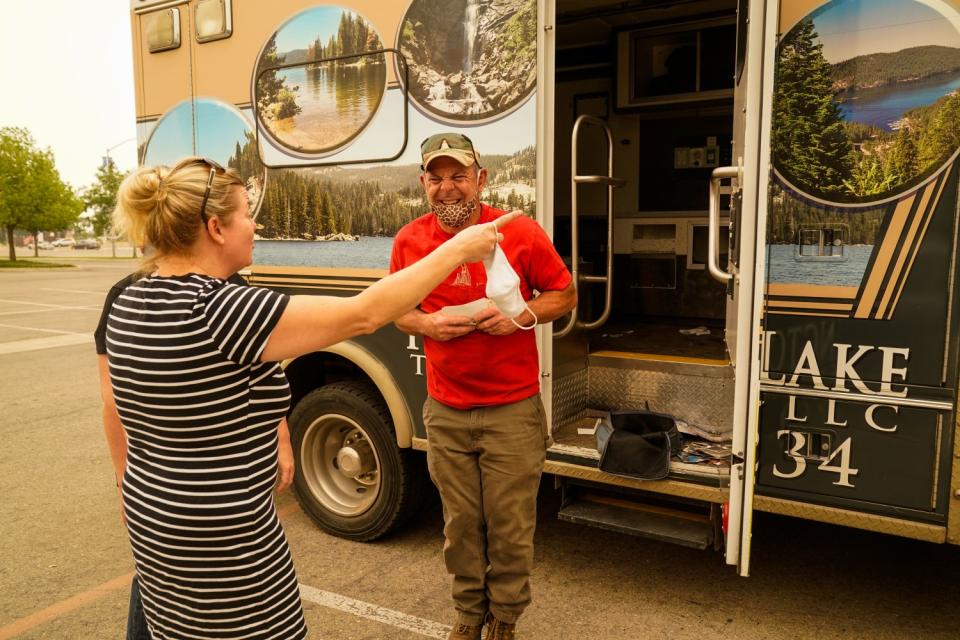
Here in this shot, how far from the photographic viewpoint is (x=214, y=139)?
13.7 feet

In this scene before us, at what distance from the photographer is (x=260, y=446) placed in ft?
5.74

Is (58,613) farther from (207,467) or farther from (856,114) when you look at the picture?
(856,114)

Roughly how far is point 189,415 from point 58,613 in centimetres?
240

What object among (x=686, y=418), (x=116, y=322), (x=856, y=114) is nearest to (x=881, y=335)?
(x=856, y=114)

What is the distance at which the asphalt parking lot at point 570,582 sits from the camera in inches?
123

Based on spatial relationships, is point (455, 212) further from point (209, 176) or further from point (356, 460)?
point (356, 460)

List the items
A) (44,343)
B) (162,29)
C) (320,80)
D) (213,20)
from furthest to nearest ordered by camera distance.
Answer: (44,343) < (162,29) < (213,20) < (320,80)

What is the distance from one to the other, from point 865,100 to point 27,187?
3908 cm

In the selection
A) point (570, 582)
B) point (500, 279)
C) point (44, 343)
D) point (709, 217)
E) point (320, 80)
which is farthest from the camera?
point (44, 343)

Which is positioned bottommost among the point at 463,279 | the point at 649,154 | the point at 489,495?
the point at 489,495

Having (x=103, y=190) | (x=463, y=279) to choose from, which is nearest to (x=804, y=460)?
(x=463, y=279)

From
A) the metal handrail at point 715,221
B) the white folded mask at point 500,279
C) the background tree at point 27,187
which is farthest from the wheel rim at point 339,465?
the background tree at point 27,187

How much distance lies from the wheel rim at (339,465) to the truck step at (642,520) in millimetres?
1204

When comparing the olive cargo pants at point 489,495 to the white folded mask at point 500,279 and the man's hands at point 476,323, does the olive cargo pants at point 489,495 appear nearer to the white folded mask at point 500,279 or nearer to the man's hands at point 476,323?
the man's hands at point 476,323
